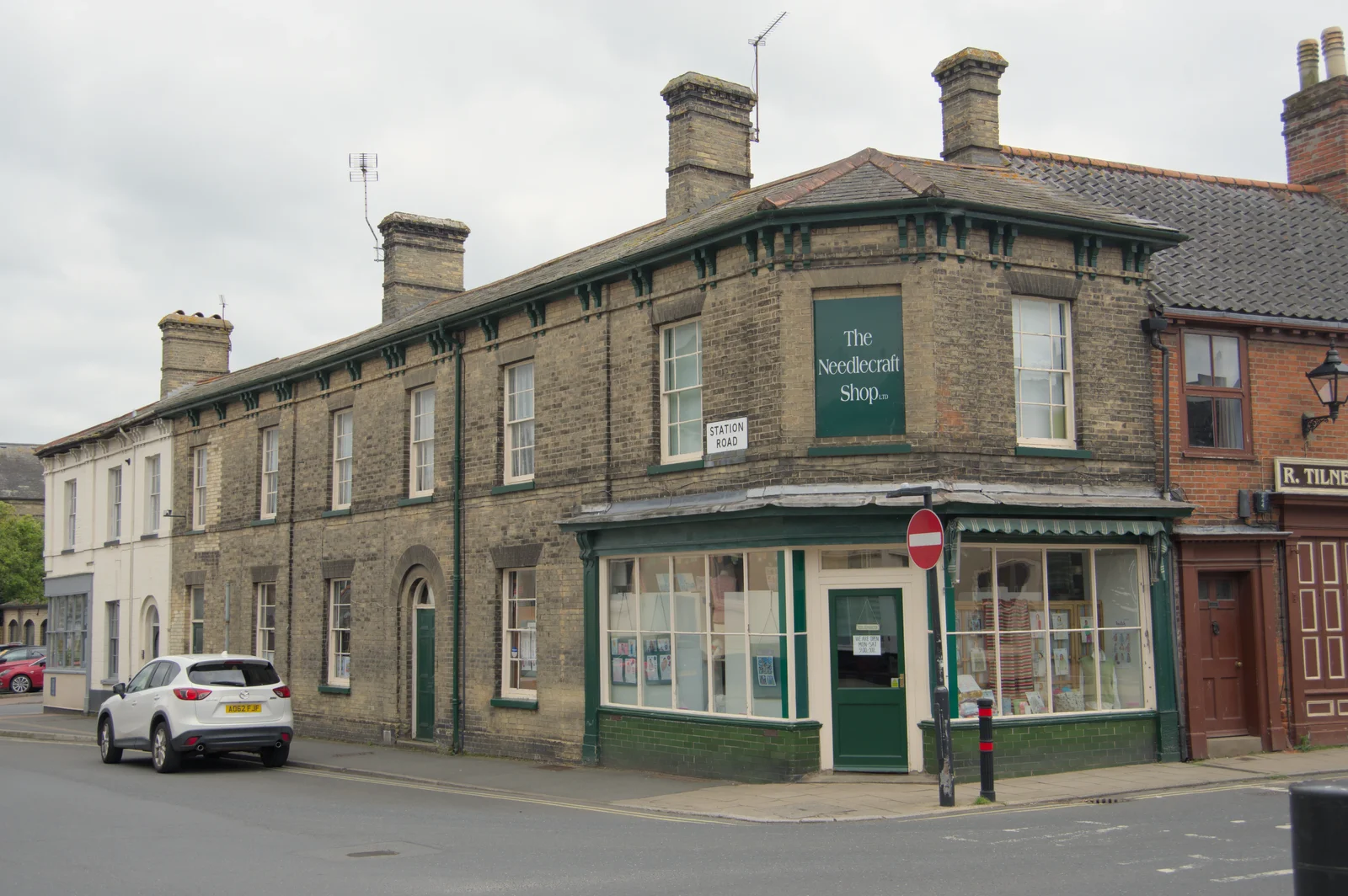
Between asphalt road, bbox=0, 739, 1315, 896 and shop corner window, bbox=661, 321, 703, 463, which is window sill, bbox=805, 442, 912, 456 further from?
asphalt road, bbox=0, 739, 1315, 896

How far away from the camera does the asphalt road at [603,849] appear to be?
8.75 meters

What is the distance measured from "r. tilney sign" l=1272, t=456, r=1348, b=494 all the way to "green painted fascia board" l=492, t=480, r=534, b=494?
10455mm

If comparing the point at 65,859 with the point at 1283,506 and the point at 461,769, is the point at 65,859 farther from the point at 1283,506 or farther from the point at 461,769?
the point at 1283,506

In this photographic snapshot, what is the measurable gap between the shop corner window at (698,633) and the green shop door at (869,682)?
Result: 2.15 feet

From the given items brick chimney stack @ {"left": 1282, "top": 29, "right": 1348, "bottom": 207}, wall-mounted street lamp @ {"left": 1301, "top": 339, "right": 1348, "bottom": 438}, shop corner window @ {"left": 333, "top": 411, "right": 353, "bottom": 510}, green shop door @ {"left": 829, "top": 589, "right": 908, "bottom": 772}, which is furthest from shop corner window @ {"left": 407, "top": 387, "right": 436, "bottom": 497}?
brick chimney stack @ {"left": 1282, "top": 29, "right": 1348, "bottom": 207}

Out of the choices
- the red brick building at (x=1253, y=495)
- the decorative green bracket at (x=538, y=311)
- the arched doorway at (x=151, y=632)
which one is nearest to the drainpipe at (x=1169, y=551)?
the red brick building at (x=1253, y=495)

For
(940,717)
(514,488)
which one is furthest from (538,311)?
(940,717)

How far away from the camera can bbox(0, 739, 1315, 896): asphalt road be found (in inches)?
344

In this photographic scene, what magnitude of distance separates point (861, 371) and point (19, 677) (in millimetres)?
38466

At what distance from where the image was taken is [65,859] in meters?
10.3

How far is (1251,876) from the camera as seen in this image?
8.69 metres

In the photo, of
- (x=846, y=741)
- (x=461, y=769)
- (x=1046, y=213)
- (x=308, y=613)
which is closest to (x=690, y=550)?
(x=846, y=741)

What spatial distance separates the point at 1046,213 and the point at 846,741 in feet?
22.0

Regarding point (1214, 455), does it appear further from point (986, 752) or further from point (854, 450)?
point (986, 752)
